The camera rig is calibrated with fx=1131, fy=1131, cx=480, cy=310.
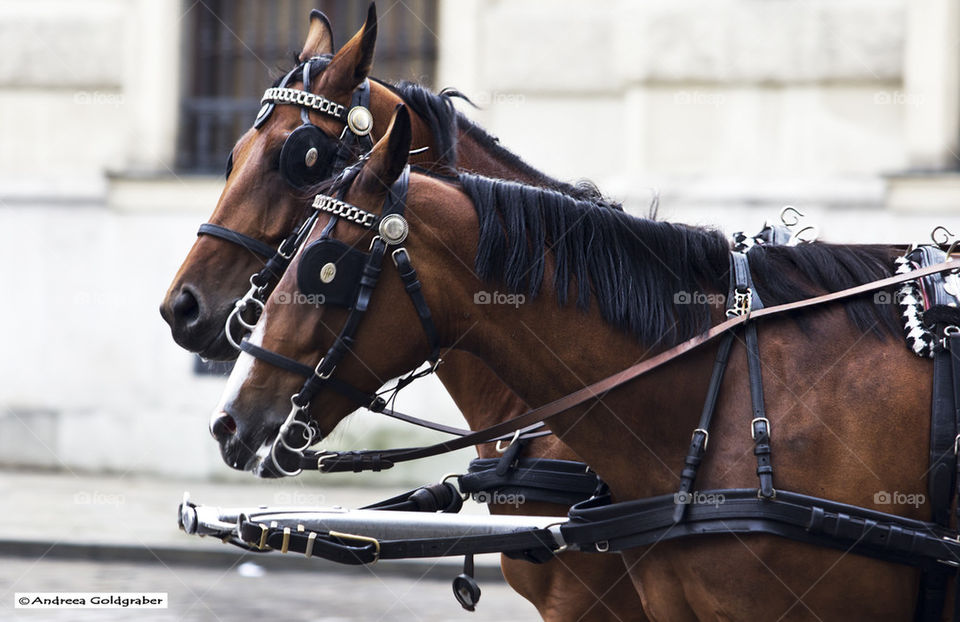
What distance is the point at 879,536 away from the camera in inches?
95.3

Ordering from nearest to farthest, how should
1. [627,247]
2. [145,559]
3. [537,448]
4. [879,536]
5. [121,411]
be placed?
[879,536] < [627,247] < [537,448] < [145,559] < [121,411]

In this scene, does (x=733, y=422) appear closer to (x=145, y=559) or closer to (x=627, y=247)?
(x=627, y=247)

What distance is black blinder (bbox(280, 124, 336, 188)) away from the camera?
3.49m

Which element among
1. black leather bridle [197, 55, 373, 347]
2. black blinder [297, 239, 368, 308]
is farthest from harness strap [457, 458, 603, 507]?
black blinder [297, 239, 368, 308]

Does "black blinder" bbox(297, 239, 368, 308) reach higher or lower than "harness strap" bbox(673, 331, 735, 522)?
higher

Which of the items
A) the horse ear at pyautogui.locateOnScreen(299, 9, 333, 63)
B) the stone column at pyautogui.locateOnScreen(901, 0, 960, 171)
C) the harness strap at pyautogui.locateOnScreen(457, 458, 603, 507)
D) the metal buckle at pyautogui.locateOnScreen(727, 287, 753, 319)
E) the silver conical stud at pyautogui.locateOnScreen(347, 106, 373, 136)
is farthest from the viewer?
the stone column at pyautogui.locateOnScreen(901, 0, 960, 171)

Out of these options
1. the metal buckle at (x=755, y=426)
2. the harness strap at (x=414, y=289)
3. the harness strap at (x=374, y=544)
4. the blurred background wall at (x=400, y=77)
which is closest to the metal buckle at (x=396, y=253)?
the harness strap at (x=414, y=289)

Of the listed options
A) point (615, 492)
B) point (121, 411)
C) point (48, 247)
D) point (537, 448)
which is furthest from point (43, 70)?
point (615, 492)

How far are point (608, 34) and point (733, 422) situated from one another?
20.4 feet

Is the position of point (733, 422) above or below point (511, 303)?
below

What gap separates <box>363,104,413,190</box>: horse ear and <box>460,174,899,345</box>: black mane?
0.59ft

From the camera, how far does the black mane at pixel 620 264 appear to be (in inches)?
98.5

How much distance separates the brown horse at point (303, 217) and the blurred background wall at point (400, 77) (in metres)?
4.15

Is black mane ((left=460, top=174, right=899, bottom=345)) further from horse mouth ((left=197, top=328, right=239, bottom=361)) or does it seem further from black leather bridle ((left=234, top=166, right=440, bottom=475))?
horse mouth ((left=197, top=328, right=239, bottom=361))
